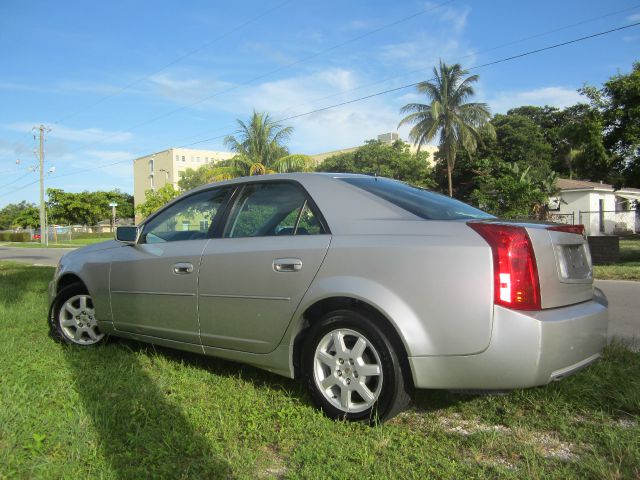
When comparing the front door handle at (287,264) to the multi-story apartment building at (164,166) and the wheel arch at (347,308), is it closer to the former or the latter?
the wheel arch at (347,308)

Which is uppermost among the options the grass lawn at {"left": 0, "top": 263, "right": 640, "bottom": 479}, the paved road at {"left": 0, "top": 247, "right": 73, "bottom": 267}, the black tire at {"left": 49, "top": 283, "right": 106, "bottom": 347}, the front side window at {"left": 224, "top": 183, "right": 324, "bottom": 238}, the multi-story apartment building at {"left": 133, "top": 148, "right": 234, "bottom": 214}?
the multi-story apartment building at {"left": 133, "top": 148, "right": 234, "bottom": 214}

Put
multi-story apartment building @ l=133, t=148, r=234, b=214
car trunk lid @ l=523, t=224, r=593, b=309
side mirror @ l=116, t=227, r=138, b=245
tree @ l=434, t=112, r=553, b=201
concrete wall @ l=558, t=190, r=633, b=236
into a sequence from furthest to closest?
multi-story apartment building @ l=133, t=148, r=234, b=214
tree @ l=434, t=112, r=553, b=201
concrete wall @ l=558, t=190, r=633, b=236
side mirror @ l=116, t=227, r=138, b=245
car trunk lid @ l=523, t=224, r=593, b=309

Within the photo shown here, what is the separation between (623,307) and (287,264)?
249 inches

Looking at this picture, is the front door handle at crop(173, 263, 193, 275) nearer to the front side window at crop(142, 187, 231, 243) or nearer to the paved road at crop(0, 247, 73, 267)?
the front side window at crop(142, 187, 231, 243)

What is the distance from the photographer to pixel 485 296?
2564 mm

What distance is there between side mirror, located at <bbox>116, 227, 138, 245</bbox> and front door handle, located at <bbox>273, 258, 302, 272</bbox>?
66.2 inches

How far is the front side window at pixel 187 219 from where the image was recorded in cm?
396

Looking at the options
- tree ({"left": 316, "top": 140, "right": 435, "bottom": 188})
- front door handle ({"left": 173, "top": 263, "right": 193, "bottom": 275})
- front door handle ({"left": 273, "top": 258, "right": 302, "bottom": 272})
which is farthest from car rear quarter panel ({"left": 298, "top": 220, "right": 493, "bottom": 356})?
tree ({"left": 316, "top": 140, "right": 435, "bottom": 188})

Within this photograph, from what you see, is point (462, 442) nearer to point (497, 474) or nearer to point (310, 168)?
point (497, 474)

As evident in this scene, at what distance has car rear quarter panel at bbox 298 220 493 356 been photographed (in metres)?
2.59

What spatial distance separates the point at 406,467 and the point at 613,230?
36.0 metres

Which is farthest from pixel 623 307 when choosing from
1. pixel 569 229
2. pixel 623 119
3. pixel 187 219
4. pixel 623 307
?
pixel 623 119

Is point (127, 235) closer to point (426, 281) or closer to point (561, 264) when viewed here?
point (426, 281)

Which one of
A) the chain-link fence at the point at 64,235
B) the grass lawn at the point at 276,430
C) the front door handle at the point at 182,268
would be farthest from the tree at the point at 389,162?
the grass lawn at the point at 276,430
